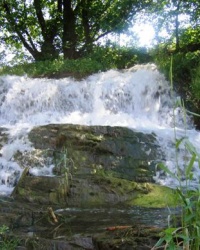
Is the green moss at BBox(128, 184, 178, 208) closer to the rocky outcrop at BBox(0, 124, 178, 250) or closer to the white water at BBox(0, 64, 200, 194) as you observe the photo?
the rocky outcrop at BBox(0, 124, 178, 250)

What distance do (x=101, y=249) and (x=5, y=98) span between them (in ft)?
35.4

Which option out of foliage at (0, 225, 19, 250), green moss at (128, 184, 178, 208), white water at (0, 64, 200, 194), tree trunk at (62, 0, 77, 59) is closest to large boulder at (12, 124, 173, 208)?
green moss at (128, 184, 178, 208)

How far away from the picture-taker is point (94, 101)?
1334 centimetres

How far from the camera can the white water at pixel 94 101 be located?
12.4 metres

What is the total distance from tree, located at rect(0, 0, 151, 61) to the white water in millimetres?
4693

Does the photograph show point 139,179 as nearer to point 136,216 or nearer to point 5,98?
point 136,216

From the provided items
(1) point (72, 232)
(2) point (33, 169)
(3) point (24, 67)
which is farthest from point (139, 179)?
(3) point (24, 67)

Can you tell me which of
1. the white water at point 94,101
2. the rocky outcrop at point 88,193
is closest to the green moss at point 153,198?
the rocky outcrop at point 88,193

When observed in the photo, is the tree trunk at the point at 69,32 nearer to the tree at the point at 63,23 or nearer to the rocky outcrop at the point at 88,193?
the tree at the point at 63,23

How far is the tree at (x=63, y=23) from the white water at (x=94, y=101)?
469 centimetres

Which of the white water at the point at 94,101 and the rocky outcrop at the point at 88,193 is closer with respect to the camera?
the rocky outcrop at the point at 88,193

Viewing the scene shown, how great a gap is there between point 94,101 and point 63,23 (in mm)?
7522

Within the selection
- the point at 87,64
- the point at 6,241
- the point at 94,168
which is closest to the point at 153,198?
the point at 94,168

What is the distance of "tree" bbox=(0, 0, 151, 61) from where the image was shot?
1823cm
